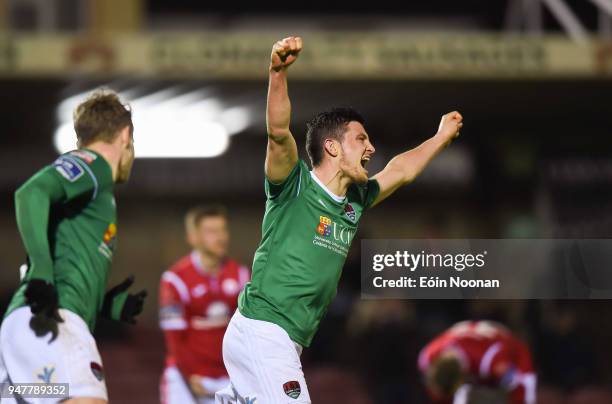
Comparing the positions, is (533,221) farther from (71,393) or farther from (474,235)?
(71,393)

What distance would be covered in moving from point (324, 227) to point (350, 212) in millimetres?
248

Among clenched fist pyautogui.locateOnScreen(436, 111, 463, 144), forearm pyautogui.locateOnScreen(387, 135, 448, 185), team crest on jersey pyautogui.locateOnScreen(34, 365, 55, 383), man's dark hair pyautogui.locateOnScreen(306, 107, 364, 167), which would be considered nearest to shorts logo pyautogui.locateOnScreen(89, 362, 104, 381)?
team crest on jersey pyautogui.locateOnScreen(34, 365, 55, 383)

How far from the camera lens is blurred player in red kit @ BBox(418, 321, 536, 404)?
8.08 meters

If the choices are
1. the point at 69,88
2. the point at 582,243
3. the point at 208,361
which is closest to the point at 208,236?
the point at 208,361

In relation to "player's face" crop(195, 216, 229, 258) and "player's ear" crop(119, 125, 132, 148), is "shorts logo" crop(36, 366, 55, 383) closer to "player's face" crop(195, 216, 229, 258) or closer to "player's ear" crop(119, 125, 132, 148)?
"player's ear" crop(119, 125, 132, 148)

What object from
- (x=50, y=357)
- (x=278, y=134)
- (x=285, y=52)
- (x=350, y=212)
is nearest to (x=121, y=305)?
(x=50, y=357)

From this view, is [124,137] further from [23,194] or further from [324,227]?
[324,227]

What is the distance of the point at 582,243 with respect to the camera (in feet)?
23.7

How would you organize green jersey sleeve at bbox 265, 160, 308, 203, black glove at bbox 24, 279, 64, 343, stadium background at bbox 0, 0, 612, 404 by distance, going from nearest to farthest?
black glove at bbox 24, 279, 64, 343
green jersey sleeve at bbox 265, 160, 308, 203
stadium background at bbox 0, 0, 612, 404

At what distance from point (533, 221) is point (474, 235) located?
3.55 ft

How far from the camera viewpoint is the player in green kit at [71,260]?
15.8 ft

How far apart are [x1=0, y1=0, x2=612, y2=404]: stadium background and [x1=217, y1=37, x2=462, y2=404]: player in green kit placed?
20.7ft

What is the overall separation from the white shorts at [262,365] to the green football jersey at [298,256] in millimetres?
68

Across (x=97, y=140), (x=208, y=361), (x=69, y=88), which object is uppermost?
(x=69, y=88)
